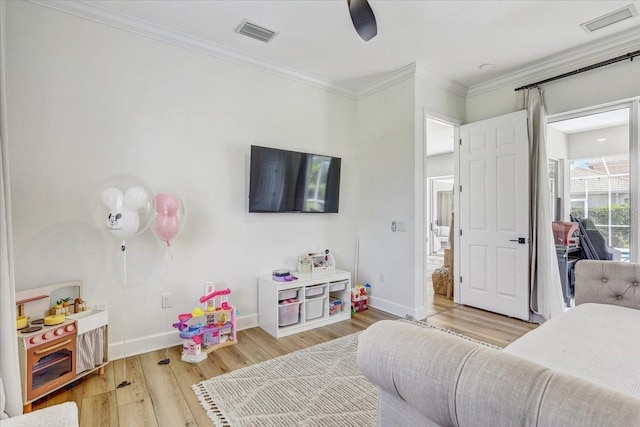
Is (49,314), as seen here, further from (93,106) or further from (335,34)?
(335,34)

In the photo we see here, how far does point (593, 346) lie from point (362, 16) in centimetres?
194

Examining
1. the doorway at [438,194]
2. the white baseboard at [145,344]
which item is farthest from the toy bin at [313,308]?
the doorway at [438,194]

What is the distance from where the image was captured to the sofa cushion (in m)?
1.22

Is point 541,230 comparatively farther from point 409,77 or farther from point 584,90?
point 409,77

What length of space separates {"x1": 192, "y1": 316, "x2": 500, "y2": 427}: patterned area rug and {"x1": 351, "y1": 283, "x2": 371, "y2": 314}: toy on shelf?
1169mm

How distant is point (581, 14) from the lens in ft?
8.52

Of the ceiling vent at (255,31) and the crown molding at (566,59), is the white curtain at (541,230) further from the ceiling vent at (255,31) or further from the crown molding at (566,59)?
the ceiling vent at (255,31)

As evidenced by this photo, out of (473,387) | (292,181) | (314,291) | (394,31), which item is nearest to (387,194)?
(292,181)

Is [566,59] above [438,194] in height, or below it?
above

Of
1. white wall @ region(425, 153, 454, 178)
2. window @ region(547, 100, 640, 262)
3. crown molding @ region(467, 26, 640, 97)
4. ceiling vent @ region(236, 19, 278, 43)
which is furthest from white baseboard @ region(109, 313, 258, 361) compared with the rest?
white wall @ region(425, 153, 454, 178)

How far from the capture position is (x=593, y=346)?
1473 mm

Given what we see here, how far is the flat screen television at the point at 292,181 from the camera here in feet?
10.6

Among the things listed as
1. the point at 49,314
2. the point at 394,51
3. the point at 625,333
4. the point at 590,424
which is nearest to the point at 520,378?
the point at 590,424

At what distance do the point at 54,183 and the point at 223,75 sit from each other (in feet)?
5.71
